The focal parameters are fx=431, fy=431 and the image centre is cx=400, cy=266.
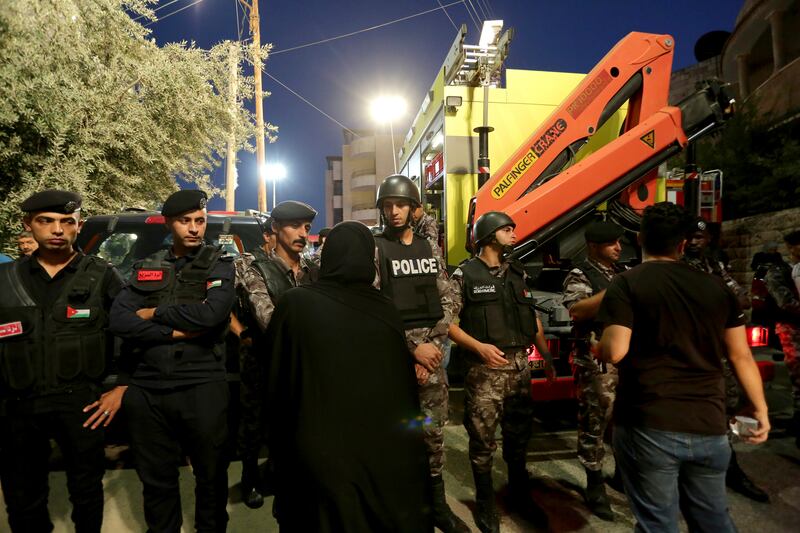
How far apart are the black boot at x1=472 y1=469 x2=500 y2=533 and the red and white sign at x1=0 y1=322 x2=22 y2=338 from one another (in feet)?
9.48

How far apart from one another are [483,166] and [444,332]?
8.18 feet

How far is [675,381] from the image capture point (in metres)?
1.86

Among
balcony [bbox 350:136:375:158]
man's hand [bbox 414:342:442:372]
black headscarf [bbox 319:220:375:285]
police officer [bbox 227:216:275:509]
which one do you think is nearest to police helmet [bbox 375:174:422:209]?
police officer [bbox 227:216:275:509]

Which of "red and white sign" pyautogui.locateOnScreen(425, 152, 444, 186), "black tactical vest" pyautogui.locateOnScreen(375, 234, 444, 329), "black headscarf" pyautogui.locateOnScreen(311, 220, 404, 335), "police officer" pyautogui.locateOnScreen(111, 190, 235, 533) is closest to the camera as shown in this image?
"black headscarf" pyautogui.locateOnScreen(311, 220, 404, 335)

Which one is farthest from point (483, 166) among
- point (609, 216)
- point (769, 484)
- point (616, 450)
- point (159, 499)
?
point (159, 499)

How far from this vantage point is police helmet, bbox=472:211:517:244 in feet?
10.5

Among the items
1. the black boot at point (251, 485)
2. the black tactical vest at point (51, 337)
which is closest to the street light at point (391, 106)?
the black boot at point (251, 485)

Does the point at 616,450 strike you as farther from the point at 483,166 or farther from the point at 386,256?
the point at 483,166

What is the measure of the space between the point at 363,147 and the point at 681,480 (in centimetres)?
5155

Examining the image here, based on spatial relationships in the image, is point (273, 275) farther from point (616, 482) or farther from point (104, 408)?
point (616, 482)

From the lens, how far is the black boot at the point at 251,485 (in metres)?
3.21

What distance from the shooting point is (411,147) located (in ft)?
23.9

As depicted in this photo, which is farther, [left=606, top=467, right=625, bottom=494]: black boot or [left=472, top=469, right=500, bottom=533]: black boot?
[left=606, top=467, right=625, bottom=494]: black boot

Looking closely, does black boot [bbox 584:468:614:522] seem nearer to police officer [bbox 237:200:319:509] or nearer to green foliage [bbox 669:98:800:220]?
police officer [bbox 237:200:319:509]
